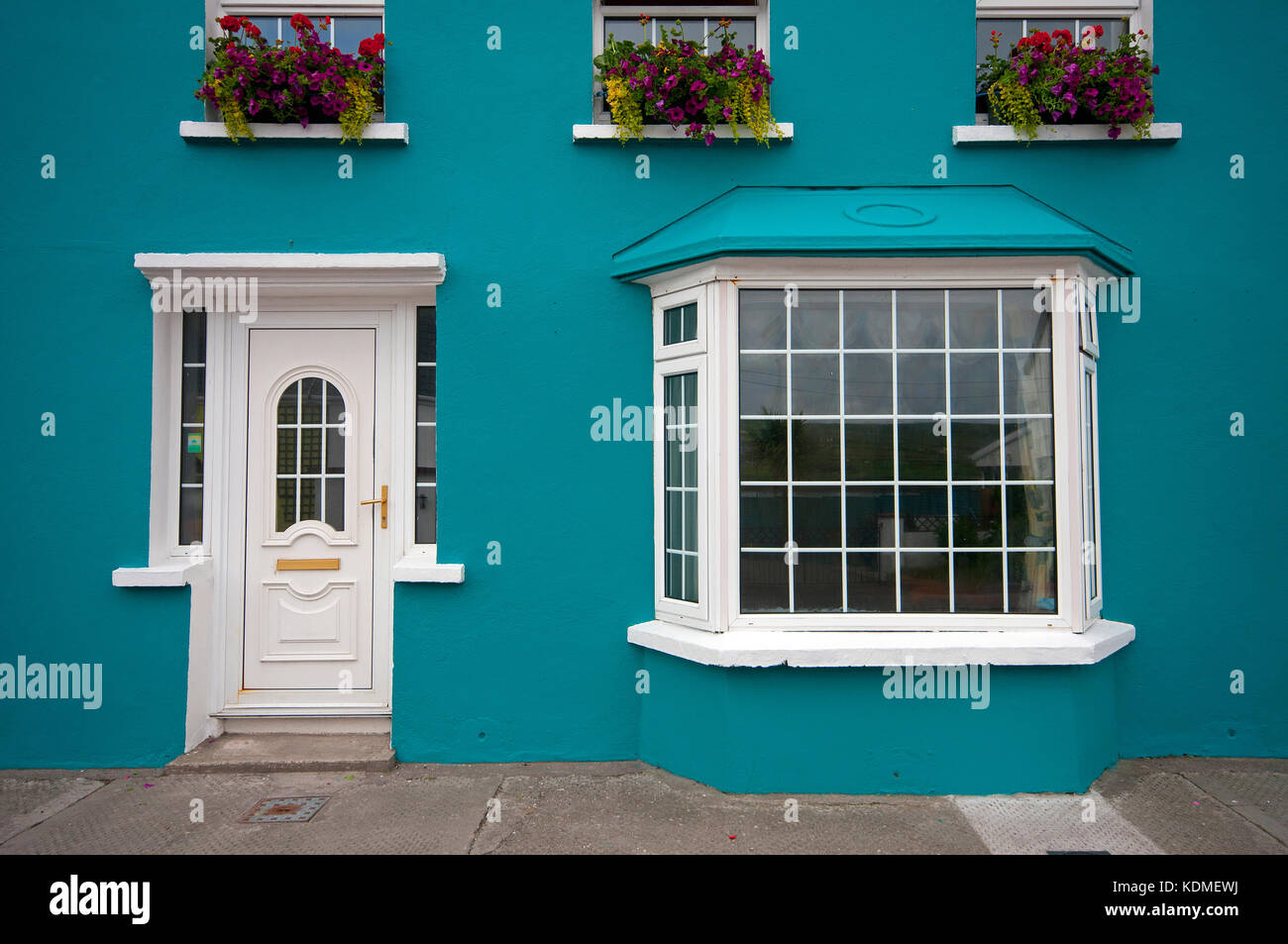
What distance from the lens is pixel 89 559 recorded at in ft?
15.5

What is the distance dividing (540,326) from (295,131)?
186cm

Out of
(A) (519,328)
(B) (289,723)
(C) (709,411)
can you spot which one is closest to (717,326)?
(C) (709,411)

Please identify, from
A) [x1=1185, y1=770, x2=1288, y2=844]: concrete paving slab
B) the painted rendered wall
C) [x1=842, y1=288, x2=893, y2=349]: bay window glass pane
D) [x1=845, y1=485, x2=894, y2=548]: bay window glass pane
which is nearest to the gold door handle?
the painted rendered wall

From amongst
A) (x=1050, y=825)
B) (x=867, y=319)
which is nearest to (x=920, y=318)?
(x=867, y=319)

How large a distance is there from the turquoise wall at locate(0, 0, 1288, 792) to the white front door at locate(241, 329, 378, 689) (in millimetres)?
470

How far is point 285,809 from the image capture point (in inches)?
164

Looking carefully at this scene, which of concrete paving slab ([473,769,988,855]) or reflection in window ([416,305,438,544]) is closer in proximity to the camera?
concrete paving slab ([473,769,988,855])

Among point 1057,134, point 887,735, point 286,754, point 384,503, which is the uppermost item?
point 1057,134

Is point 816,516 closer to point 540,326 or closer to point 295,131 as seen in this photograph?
point 540,326

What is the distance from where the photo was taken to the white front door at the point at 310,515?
500cm

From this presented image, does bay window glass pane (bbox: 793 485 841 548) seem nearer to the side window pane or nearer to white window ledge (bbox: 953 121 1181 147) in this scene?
the side window pane

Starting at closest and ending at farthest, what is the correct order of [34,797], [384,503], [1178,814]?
[1178,814] → [34,797] → [384,503]

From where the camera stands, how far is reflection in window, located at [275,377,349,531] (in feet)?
16.5

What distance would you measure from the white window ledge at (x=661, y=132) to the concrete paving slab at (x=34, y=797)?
15.2 feet
